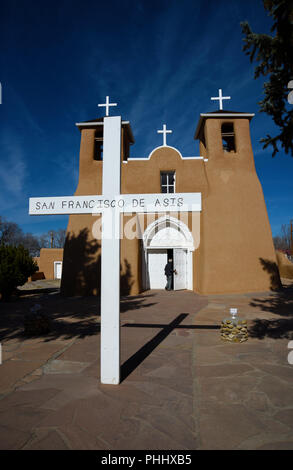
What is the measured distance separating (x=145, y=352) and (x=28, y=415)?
2.12m

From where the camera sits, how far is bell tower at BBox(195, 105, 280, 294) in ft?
38.7

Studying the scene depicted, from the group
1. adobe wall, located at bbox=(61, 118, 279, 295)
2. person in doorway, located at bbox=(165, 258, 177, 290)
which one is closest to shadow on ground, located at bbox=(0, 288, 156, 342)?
adobe wall, located at bbox=(61, 118, 279, 295)

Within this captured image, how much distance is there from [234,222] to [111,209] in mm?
10097

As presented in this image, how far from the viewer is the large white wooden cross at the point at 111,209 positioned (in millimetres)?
3123

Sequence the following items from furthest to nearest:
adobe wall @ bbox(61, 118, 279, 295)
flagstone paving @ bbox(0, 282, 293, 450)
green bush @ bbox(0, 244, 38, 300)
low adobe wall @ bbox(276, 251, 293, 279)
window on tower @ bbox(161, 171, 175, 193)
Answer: low adobe wall @ bbox(276, 251, 293, 279) < window on tower @ bbox(161, 171, 175, 193) < green bush @ bbox(0, 244, 38, 300) < adobe wall @ bbox(61, 118, 279, 295) < flagstone paving @ bbox(0, 282, 293, 450)

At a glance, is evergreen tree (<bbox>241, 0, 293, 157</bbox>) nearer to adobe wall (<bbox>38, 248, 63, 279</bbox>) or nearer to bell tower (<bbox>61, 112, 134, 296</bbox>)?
bell tower (<bbox>61, 112, 134, 296</bbox>)

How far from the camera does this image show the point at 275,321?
626 cm

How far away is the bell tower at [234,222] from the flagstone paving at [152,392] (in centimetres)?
605

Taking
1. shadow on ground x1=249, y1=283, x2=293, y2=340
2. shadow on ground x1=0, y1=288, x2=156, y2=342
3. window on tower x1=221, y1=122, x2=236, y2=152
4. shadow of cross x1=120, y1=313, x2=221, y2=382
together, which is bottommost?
shadow on ground x1=0, y1=288, x2=156, y2=342

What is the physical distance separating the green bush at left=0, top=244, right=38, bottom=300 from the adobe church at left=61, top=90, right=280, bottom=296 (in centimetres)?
192

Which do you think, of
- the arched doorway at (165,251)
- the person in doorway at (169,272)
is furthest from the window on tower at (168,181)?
the person in doorway at (169,272)

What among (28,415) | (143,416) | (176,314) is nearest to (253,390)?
(143,416)

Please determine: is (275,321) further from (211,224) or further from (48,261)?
(48,261)

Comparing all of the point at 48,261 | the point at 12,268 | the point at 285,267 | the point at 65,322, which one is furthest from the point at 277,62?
the point at 48,261
